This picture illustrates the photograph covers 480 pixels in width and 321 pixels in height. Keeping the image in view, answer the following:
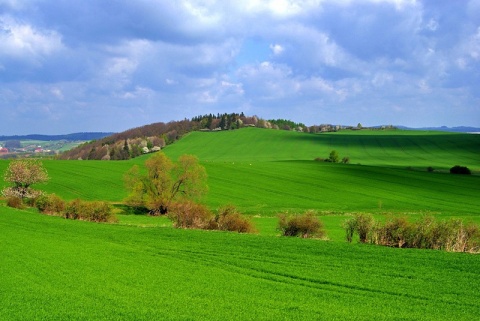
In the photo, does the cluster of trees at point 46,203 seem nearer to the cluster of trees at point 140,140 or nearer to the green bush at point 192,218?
the green bush at point 192,218

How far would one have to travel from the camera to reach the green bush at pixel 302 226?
987 inches

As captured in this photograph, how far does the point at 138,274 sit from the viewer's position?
1650 centimetres

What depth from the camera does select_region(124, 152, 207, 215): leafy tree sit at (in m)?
53.1

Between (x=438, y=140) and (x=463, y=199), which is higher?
(x=438, y=140)

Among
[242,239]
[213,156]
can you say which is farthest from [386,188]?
[213,156]

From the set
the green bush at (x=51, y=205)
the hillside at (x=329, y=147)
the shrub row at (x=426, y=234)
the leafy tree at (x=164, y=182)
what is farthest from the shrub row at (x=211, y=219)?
the hillside at (x=329, y=147)

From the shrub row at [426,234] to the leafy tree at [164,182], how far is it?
110ft

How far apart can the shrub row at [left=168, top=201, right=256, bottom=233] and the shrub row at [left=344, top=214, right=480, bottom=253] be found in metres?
8.51

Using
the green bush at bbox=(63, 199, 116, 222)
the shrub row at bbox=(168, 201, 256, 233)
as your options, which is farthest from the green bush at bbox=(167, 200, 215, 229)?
→ the green bush at bbox=(63, 199, 116, 222)

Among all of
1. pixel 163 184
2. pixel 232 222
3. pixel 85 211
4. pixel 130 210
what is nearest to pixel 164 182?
pixel 163 184

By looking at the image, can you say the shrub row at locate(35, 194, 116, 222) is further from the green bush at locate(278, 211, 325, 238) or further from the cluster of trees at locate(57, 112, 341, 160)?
the cluster of trees at locate(57, 112, 341, 160)

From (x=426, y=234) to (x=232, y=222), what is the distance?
11861 millimetres

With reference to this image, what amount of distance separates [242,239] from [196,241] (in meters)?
2.42

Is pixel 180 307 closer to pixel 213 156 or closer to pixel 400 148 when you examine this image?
pixel 213 156
